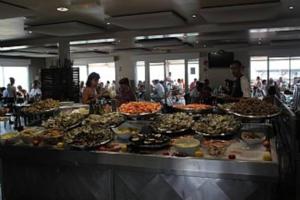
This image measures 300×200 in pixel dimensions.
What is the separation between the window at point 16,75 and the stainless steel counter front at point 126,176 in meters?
14.0

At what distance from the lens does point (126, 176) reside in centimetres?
299

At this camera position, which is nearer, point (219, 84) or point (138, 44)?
point (138, 44)

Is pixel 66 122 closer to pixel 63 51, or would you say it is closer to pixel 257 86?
pixel 63 51

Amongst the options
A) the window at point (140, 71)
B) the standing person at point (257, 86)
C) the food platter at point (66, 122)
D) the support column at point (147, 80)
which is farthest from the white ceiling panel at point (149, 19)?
the window at point (140, 71)

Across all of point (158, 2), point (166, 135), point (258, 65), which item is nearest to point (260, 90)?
point (258, 65)

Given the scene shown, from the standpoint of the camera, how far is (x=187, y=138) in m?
3.13

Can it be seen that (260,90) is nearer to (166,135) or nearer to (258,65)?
(258,65)

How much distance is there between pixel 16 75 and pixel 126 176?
15.9 m

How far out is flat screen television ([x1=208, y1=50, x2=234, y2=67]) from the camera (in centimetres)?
1412

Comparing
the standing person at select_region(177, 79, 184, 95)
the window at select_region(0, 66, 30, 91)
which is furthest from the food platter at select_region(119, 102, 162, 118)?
the window at select_region(0, 66, 30, 91)

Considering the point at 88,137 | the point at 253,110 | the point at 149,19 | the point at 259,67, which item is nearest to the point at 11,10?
the point at 149,19

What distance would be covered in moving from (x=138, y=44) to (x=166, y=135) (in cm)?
→ 829

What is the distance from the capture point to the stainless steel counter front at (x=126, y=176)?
2.61 metres

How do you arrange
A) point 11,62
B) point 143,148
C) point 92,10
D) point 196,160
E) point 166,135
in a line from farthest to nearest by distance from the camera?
point 11,62, point 92,10, point 166,135, point 143,148, point 196,160
